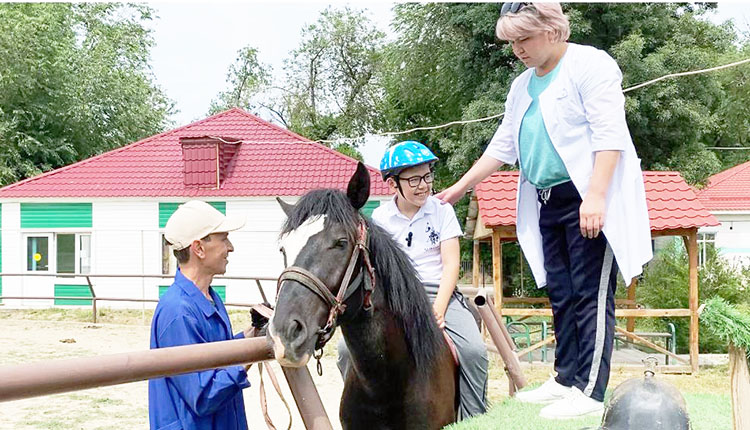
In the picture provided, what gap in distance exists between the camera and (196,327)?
9.29ft

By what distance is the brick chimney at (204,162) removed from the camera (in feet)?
75.0

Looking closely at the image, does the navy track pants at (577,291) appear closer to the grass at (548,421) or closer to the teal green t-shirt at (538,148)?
the teal green t-shirt at (538,148)

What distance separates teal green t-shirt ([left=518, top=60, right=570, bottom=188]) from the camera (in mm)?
2883

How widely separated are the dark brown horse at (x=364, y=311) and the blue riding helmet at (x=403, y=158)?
0.64 metres

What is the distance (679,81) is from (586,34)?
2.41 meters

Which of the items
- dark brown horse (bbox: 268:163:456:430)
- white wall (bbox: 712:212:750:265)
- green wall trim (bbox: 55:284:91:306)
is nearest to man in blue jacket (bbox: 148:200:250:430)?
dark brown horse (bbox: 268:163:456:430)

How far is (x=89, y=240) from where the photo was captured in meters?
22.7

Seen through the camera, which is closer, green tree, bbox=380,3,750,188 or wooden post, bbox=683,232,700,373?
wooden post, bbox=683,232,700,373

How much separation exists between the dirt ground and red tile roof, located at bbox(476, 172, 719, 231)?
2487 mm

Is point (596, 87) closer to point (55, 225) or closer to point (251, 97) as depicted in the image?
point (55, 225)

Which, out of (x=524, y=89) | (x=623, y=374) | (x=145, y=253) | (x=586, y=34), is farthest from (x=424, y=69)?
(x=524, y=89)

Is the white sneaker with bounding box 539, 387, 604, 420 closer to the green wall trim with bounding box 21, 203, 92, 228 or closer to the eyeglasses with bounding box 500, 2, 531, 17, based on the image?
the eyeglasses with bounding box 500, 2, 531, 17

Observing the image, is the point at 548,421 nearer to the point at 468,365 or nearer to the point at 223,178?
the point at 468,365

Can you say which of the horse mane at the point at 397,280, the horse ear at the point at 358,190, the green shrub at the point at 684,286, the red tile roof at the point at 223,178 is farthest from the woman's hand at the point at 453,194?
the red tile roof at the point at 223,178
